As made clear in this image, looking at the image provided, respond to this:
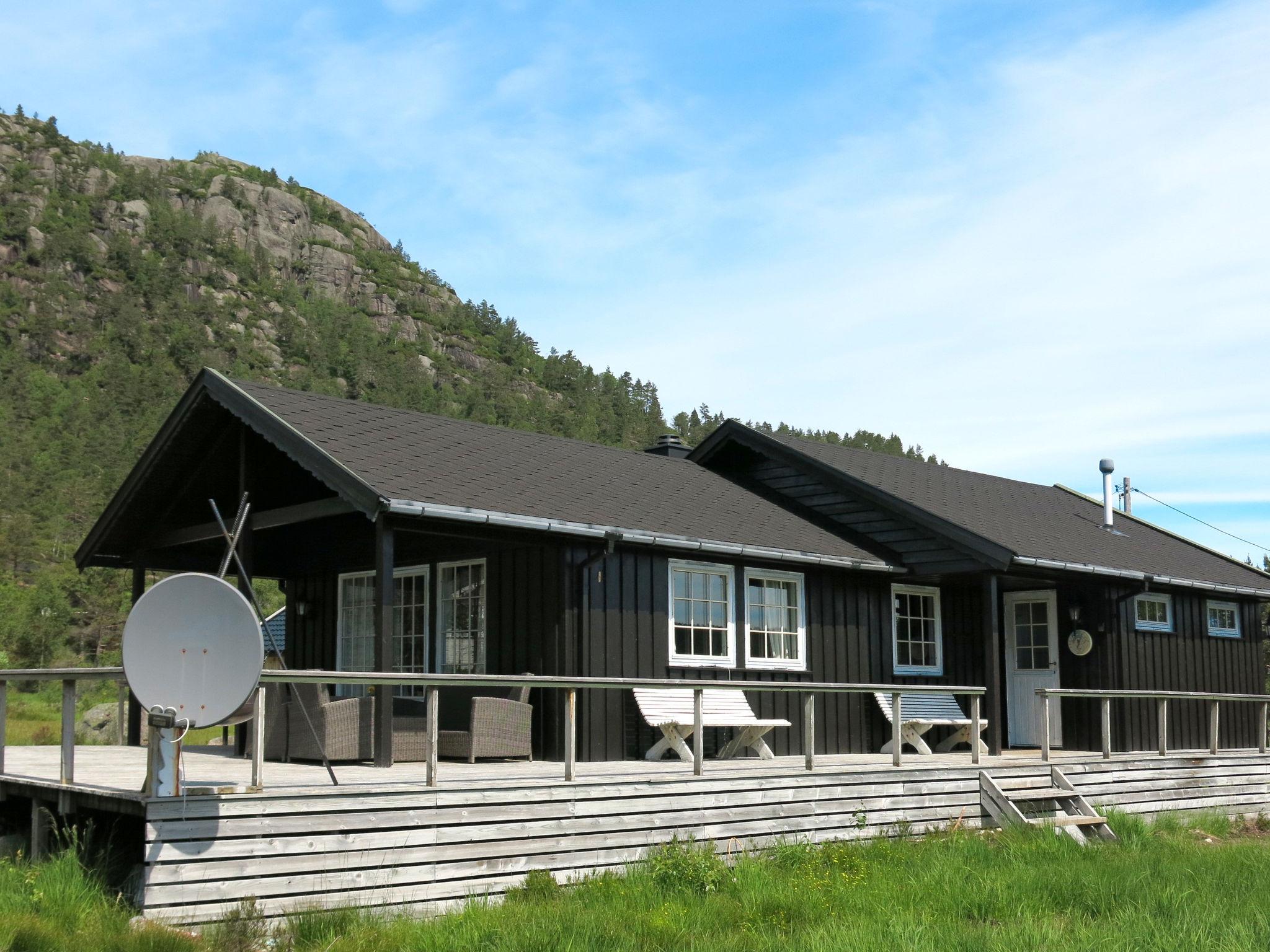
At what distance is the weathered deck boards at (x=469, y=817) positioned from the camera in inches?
292

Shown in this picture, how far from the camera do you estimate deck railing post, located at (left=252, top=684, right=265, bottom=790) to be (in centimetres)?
776

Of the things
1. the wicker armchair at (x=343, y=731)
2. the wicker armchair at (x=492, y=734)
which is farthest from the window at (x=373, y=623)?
the wicker armchair at (x=343, y=731)

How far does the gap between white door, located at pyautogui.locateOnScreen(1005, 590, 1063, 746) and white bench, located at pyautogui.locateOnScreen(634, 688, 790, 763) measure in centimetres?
480

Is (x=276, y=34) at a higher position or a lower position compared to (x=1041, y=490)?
higher

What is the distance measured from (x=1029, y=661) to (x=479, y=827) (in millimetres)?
9735

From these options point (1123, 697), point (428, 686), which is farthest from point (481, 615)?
point (1123, 697)

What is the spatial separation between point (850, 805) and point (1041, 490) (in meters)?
11.6

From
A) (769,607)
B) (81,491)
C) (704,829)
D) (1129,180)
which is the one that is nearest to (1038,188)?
(1129,180)

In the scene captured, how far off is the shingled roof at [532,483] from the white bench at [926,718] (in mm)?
1521

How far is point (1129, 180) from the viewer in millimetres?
13898

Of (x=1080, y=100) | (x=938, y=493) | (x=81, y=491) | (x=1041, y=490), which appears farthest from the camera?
(x=81, y=491)

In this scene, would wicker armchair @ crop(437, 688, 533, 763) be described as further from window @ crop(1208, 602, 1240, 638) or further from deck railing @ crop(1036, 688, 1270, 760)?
window @ crop(1208, 602, 1240, 638)

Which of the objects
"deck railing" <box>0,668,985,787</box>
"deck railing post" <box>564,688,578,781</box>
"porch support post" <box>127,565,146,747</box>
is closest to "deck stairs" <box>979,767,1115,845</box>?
"deck railing" <box>0,668,985,787</box>

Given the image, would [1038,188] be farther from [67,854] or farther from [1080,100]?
[67,854]
